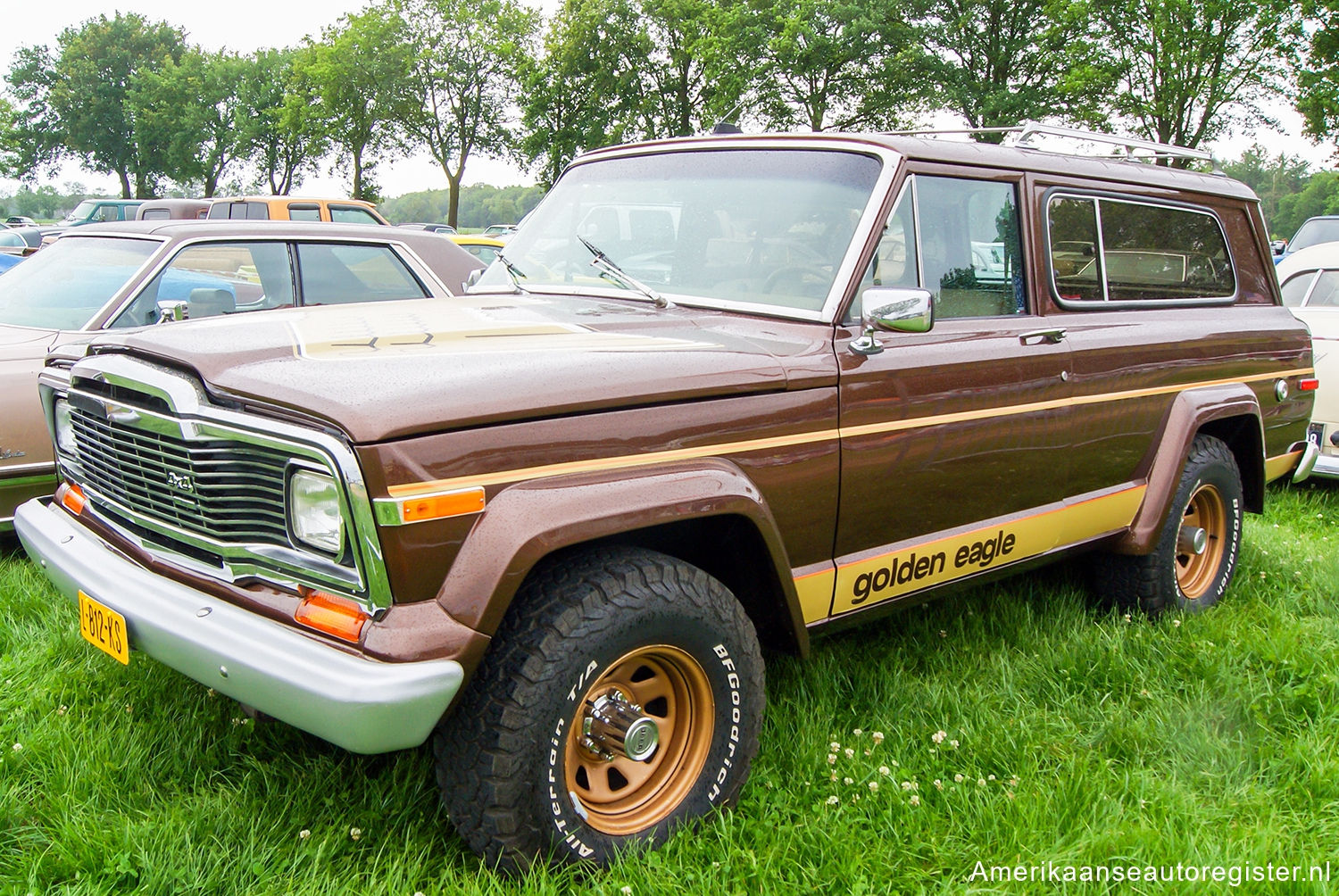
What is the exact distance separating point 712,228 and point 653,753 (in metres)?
1.67

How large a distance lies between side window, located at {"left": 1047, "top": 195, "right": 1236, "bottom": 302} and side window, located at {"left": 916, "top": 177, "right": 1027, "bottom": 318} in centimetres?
24

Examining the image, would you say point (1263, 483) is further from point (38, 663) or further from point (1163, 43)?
point (1163, 43)

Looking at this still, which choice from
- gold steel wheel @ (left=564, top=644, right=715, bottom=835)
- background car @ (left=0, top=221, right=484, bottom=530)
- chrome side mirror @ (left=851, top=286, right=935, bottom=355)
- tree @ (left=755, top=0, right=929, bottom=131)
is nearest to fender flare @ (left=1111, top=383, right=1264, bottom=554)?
chrome side mirror @ (left=851, top=286, right=935, bottom=355)

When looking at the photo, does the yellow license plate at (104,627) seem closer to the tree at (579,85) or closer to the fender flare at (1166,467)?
→ the fender flare at (1166,467)

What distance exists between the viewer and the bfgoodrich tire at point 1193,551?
407 centimetres

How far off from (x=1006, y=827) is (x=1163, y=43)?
90.9 feet

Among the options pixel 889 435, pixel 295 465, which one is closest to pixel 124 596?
pixel 295 465

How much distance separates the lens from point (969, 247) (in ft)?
11.1

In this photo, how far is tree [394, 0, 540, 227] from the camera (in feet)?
142

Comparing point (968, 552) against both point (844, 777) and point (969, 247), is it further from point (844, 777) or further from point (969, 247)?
point (969, 247)

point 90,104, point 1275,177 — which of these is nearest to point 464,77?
point 90,104

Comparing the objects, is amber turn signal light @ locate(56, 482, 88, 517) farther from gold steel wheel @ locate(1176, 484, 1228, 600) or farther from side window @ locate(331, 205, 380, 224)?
side window @ locate(331, 205, 380, 224)

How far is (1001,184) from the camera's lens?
3.50 meters

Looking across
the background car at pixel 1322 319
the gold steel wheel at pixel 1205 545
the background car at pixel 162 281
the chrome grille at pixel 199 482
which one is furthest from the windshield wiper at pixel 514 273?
the background car at pixel 1322 319
